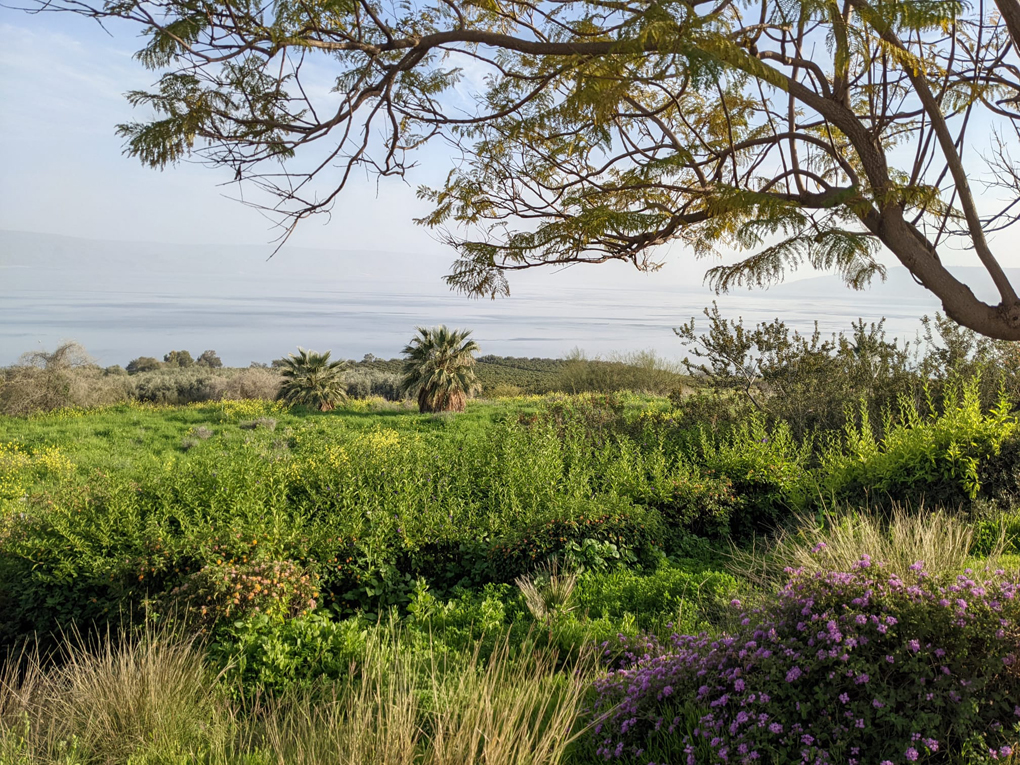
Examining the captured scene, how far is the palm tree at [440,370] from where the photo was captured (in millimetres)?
15743

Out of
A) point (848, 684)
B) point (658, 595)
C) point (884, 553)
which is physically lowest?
point (658, 595)

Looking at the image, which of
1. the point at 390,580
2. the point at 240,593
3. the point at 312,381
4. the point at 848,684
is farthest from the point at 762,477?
the point at 312,381

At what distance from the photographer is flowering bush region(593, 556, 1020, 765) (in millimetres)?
2100

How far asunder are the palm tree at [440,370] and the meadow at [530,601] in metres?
7.85

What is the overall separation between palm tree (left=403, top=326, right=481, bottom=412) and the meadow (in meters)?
7.85

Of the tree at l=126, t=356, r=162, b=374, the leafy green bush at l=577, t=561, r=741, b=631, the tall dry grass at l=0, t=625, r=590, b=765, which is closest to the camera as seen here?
the tall dry grass at l=0, t=625, r=590, b=765

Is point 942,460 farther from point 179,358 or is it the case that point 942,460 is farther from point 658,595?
point 179,358

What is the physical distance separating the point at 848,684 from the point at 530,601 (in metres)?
2.00

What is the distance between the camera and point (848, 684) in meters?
2.21

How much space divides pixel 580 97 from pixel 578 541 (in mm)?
A: 3627

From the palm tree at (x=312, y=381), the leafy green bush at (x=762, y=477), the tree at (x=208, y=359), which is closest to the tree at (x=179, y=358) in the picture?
the tree at (x=208, y=359)

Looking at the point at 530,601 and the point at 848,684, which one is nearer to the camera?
the point at 848,684

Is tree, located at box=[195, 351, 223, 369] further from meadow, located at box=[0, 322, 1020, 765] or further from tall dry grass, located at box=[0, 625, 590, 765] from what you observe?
tall dry grass, located at box=[0, 625, 590, 765]

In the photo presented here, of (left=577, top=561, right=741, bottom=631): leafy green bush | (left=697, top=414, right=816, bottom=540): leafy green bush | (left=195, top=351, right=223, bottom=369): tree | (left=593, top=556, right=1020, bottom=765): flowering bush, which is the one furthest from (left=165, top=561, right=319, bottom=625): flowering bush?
(left=195, top=351, right=223, bottom=369): tree
